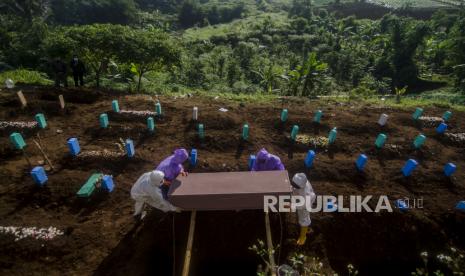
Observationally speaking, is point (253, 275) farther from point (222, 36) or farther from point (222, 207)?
point (222, 36)

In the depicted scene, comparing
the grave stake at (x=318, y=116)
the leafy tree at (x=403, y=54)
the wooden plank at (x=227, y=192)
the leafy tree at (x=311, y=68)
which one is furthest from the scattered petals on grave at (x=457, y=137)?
the leafy tree at (x=403, y=54)

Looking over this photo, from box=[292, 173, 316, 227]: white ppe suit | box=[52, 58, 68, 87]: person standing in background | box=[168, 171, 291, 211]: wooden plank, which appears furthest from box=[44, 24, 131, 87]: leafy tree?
box=[292, 173, 316, 227]: white ppe suit

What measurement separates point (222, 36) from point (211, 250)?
31.6 m

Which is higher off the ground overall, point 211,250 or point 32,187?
point 32,187

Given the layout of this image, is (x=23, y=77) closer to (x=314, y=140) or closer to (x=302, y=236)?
(x=314, y=140)

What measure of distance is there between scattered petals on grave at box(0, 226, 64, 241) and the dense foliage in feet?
23.6

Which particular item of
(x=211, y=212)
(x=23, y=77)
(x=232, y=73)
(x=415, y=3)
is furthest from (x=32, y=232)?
(x=415, y=3)

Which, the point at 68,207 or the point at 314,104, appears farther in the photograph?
the point at 314,104

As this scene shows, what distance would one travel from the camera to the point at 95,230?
5551 mm

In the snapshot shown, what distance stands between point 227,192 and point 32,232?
3737 mm

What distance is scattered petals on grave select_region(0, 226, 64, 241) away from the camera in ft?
17.4

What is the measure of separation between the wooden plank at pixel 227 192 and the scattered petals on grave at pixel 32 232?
97.0 inches

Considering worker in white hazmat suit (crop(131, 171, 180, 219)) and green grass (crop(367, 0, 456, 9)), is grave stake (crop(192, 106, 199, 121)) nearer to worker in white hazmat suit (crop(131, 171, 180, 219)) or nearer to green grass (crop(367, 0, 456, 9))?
worker in white hazmat suit (crop(131, 171, 180, 219))

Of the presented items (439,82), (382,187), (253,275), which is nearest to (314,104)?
(382,187)
